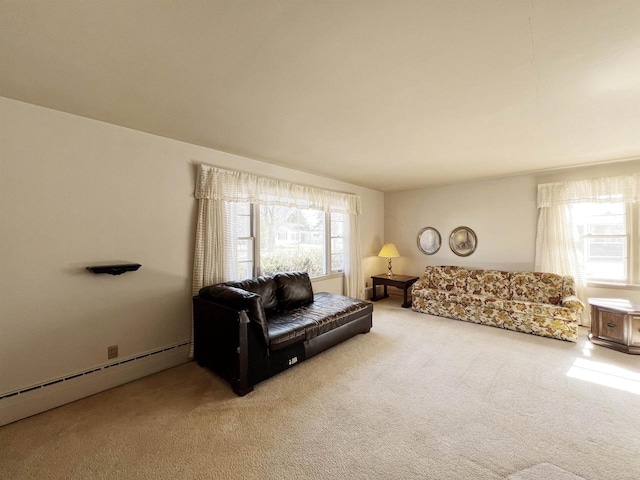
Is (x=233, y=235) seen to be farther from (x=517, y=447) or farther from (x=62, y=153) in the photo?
(x=517, y=447)

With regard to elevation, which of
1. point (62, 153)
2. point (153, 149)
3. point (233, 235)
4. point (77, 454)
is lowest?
point (77, 454)

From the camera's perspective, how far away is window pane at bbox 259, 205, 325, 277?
3.84 meters

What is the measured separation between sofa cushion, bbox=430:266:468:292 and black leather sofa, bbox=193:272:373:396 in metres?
1.99

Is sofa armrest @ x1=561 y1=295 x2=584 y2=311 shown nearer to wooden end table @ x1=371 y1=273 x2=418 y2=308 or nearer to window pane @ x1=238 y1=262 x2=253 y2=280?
wooden end table @ x1=371 y1=273 x2=418 y2=308

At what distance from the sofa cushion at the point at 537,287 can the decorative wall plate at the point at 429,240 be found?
57.8 inches

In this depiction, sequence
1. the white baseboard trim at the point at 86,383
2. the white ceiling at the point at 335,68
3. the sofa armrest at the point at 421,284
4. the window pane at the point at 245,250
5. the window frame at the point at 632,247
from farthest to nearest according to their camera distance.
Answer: the sofa armrest at the point at 421,284, the window frame at the point at 632,247, the window pane at the point at 245,250, the white baseboard trim at the point at 86,383, the white ceiling at the point at 335,68

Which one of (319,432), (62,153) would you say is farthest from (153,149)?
(319,432)

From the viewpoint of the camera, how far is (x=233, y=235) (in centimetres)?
328

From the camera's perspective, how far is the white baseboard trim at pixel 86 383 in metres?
2.03

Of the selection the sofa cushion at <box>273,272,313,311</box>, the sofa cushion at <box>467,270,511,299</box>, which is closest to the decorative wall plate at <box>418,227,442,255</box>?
the sofa cushion at <box>467,270,511,299</box>

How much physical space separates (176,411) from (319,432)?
117 cm

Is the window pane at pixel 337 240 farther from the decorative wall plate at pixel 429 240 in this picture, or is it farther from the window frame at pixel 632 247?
the window frame at pixel 632 247

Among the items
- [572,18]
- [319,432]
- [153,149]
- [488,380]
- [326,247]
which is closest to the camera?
[572,18]

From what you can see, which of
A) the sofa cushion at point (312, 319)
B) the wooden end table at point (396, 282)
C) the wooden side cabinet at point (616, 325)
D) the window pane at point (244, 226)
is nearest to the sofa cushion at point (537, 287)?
the wooden side cabinet at point (616, 325)
